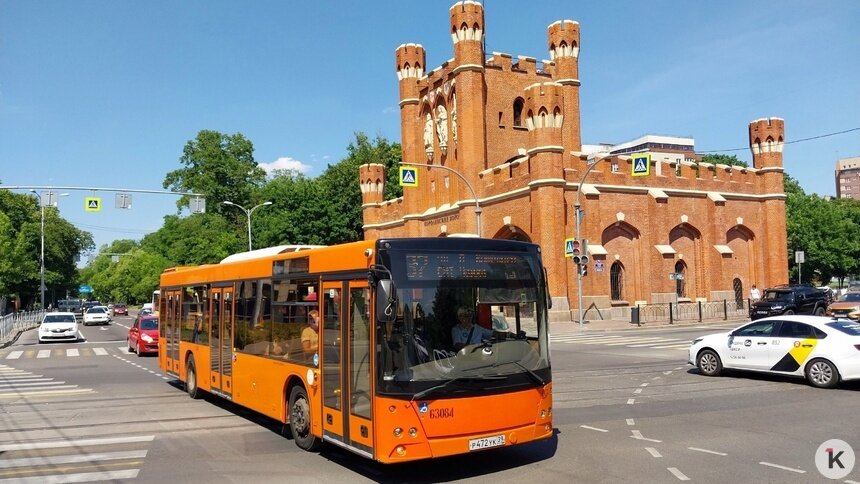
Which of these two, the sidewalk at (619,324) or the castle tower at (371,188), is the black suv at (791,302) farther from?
the castle tower at (371,188)

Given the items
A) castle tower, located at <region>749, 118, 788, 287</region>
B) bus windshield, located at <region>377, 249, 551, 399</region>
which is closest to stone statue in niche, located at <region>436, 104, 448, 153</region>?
castle tower, located at <region>749, 118, 788, 287</region>

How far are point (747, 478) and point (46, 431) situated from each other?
31.8 feet

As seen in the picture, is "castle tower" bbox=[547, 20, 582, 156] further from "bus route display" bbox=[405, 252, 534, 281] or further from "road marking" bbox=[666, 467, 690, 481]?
"road marking" bbox=[666, 467, 690, 481]

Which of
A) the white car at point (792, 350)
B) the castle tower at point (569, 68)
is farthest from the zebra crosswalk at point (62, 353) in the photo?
the castle tower at point (569, 68)

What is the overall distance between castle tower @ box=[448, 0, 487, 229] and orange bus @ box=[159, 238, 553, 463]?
31864mm

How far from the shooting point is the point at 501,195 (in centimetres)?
3856

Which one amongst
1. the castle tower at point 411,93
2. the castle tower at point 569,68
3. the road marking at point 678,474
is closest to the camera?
the road marking at point 678,474

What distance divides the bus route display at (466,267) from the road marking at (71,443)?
507 cm

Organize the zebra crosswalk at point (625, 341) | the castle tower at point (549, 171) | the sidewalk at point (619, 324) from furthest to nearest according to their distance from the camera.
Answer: the castle tower at point (549, 171)
the sidewalk at point (619, 324)
the zebra crosswalk at point (625, 341)

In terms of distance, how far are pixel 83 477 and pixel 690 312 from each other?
115 feet

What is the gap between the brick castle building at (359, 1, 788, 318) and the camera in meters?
35.8

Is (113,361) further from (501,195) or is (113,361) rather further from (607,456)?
(501,195)

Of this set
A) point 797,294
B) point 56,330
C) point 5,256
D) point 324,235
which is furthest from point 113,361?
point 324,235

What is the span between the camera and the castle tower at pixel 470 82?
3994cm
